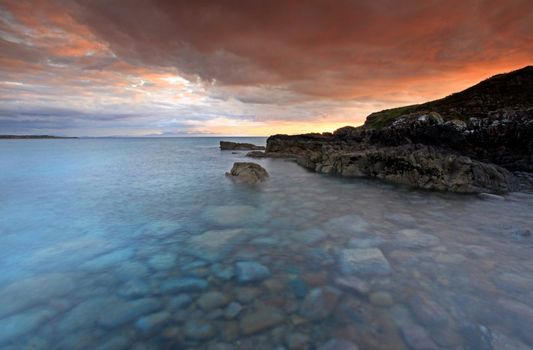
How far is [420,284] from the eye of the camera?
4359mm

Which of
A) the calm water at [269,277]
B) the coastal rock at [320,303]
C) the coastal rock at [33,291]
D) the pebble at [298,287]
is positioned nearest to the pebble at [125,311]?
the calm water at [269,277]

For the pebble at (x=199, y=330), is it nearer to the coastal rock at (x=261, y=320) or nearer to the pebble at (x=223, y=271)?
the coastal rock at (x=261, y=320)

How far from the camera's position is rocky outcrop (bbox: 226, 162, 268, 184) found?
15.3m

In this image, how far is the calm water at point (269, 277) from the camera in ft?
10.8

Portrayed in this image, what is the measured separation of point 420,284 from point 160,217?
741 centimetres

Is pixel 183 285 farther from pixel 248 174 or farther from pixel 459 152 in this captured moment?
pixel 459 152

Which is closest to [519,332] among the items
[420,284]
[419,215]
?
[420,284]

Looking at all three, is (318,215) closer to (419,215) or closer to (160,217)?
(419,215)

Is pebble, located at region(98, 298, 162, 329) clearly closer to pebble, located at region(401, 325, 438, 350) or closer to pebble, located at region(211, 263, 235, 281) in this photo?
pebble, located at region(211, 263, 235, 281)

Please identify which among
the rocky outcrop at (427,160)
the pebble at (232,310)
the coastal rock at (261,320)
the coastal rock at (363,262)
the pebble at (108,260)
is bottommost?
the pebble at (108,260)

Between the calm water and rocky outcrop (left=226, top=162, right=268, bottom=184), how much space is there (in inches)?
230

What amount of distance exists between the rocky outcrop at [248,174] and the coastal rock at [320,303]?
432 inches

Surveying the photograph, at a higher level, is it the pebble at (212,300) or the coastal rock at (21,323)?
the pebble at (212,300)

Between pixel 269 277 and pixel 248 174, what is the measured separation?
11.2m
